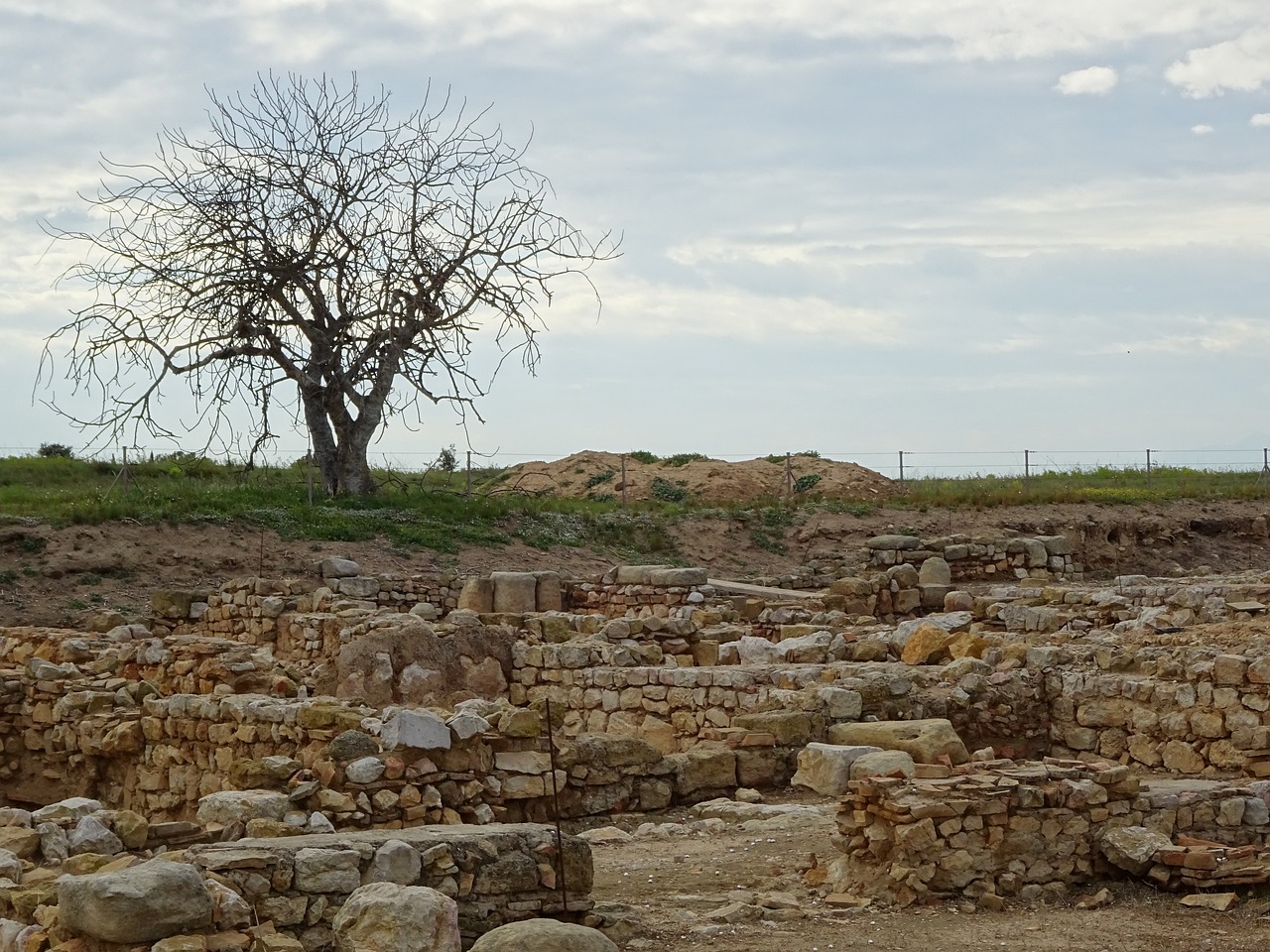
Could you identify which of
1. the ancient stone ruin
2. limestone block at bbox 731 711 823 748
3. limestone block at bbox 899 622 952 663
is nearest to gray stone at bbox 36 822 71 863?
the ancient stone ruin

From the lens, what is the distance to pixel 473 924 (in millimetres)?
5660

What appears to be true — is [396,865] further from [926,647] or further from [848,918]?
[926,647]

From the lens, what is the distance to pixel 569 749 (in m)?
8.53

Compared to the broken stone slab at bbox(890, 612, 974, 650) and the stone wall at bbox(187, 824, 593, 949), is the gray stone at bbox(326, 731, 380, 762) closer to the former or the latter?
the stone wall at bbox(187, 824, 593, 949)

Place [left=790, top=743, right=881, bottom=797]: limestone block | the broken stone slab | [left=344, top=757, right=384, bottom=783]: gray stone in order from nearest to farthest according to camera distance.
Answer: [left=344, top=757, right=384, bottom=783]: gray stone < [left=790, top=743, right=881, bottom=797]: limestone block < the broken stone slab

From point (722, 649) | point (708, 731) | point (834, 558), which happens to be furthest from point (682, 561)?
point (708, 731)

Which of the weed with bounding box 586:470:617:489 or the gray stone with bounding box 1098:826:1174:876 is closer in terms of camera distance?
the gray stone with bounding box 1098:826:1174:876

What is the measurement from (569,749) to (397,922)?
11.8 ft

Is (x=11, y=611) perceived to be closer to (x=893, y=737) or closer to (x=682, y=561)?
(x=682, y=561)

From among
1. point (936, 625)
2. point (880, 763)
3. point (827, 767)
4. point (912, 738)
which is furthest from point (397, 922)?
point (936, 625)

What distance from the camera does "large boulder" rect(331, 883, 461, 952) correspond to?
495 centimetres

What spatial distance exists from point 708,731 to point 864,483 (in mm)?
21257

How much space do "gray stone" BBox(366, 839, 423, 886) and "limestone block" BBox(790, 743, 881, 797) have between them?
3.94 metres

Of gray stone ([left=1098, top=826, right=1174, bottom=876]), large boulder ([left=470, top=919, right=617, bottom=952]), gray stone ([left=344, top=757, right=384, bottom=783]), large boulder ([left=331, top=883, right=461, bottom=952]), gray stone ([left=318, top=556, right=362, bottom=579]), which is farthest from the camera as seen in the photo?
gray stone ([left=318, top=556, right=362, bottom=579])
